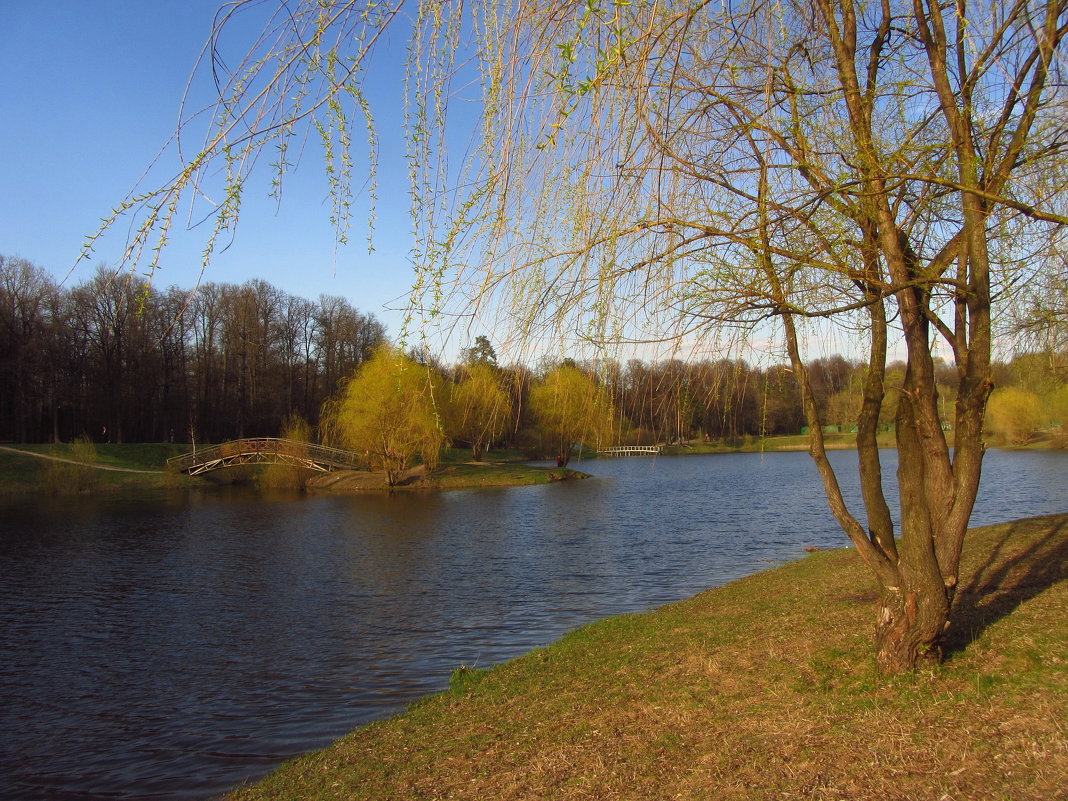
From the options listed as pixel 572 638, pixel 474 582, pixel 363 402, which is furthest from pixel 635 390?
pixel 363 402

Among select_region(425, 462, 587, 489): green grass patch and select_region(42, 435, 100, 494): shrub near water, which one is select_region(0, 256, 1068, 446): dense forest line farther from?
select_region(42, 435, 100, 494): shrub near water

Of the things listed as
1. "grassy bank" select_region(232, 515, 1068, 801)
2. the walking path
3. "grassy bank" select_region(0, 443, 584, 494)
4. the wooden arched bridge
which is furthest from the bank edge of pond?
"grassy bank" select_region(232, 515, 1068, 801)

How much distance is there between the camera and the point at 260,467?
132 ft

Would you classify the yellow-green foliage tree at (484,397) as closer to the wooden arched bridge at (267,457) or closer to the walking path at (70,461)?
the wooden arched bridge at (267,457)

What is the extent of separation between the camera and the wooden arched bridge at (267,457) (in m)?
36.8

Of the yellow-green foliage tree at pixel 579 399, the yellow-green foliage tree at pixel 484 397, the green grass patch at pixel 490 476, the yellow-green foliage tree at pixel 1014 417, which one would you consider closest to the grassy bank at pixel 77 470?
the green grass patch at pixel 490 476

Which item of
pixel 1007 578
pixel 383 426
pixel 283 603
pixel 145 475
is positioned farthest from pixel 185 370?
pixel 1007 578

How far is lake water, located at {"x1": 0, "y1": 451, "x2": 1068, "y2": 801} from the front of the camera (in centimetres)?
677

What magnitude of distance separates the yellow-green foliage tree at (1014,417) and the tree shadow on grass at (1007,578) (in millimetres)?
41144

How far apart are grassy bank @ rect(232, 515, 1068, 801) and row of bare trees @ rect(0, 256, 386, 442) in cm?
2906

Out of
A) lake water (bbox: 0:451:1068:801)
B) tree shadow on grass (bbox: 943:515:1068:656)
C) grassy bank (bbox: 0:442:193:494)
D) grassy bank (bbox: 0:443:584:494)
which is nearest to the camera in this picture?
tree shadow on grass (bbox: 943:515:1068:656)

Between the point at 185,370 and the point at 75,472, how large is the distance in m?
14.2

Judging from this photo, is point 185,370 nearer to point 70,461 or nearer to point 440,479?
point 70,461

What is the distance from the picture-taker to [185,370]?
47.5m
